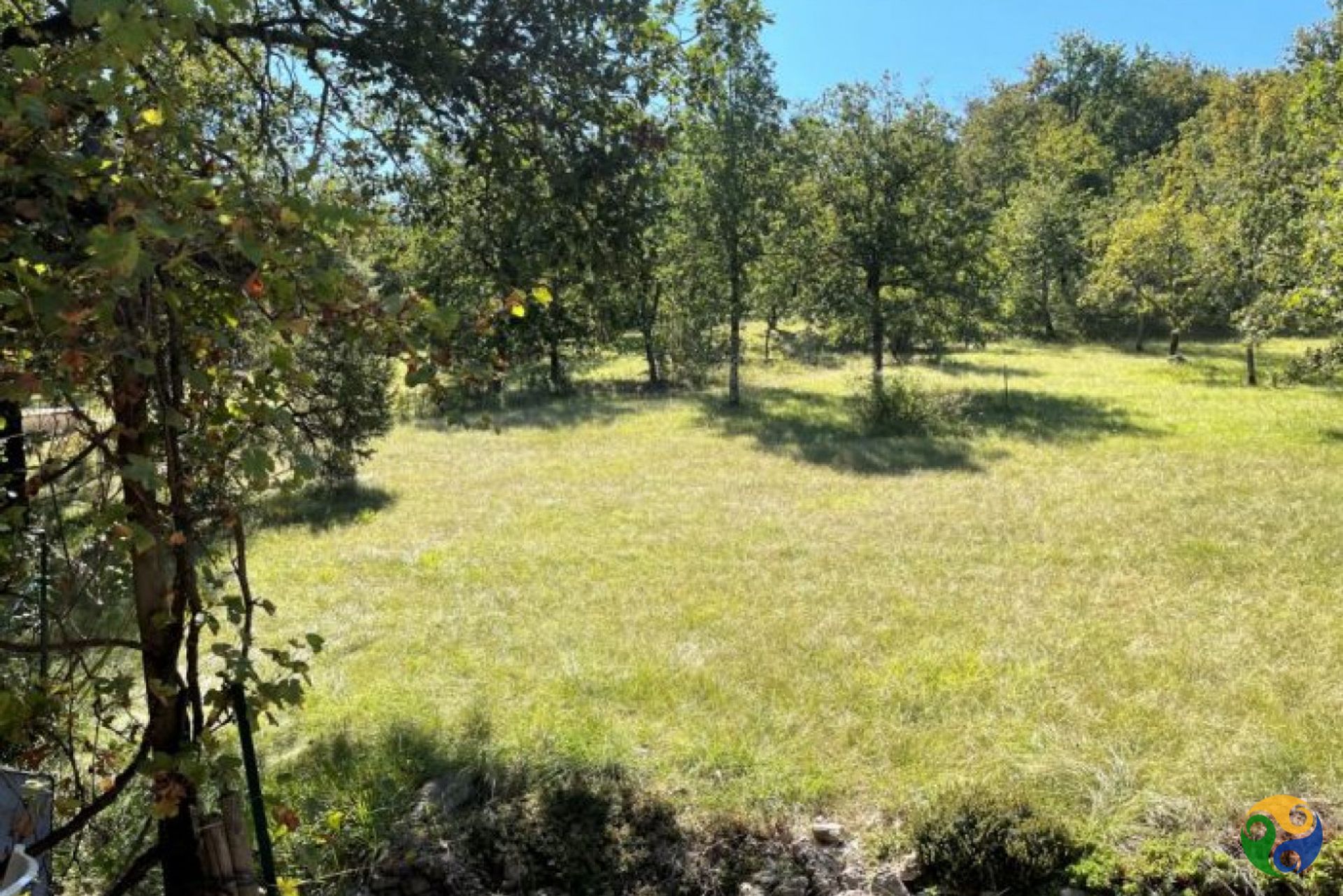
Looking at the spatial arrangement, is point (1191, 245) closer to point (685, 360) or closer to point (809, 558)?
point (685, 360)

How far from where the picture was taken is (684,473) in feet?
46.3

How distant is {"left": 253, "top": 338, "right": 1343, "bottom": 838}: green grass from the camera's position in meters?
4.87

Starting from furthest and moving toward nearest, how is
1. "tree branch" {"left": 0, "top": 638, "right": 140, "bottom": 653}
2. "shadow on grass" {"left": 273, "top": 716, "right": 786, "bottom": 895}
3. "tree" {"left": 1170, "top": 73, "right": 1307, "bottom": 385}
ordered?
"tree" {"left": 1170, "top": 73, "right": 1307, "bottom": 385}
"shadow on grass" {"left": 273, "top": 716, "right": 786, "bottom": 895}
"tree branch" {"left": 0, "top": 638, "right": 140, "bottom": 653}

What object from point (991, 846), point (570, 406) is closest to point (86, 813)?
point (991, 846)

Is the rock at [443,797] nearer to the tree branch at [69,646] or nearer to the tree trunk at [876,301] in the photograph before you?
the tree branch at [69,646]

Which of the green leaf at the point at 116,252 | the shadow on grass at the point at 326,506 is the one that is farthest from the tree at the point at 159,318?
the shadow on grass at the point at 326,506

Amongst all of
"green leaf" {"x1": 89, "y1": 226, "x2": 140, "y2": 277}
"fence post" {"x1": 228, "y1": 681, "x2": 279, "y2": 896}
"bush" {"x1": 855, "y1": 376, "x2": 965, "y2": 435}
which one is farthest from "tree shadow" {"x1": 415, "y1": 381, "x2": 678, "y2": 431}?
"green leaf" {"x1": 89, "y1": 226, "x2": 140, "y2": 277}

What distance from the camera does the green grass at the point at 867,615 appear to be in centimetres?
487

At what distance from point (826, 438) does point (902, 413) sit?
1946 mm

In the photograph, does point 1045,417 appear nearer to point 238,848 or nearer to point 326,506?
point 326,506

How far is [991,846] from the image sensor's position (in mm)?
3957

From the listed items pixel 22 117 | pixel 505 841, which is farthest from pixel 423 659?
pixel 22 117

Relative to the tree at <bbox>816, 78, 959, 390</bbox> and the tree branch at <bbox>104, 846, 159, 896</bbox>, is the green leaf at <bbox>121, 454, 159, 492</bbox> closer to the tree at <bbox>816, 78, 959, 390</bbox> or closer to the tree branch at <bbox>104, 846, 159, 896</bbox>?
the tree branch at <bbox>104, 846, 159, 896</bbox>

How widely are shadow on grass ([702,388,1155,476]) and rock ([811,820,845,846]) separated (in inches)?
384
